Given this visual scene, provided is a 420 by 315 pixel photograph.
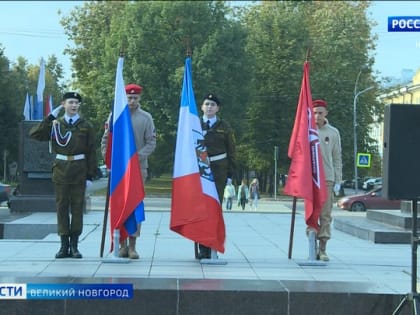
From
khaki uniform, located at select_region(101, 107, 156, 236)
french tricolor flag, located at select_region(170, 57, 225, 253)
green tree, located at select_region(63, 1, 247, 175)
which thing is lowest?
french tricolor flag, located at select_region(170, 57, 225, 253)

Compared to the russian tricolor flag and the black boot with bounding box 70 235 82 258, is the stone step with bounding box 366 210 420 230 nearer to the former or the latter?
the russian tricolor flag

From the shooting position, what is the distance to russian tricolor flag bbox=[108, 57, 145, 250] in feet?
26.2

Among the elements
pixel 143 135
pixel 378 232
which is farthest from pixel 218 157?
pixel 378 232

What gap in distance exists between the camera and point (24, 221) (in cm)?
1323

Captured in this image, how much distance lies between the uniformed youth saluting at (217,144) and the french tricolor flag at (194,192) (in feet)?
0.66

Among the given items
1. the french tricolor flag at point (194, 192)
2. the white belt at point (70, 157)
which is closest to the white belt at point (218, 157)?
the french tricolor flag at point (194, 192)

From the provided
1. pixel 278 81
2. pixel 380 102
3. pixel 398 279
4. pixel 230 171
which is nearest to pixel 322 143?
pixel 230 171

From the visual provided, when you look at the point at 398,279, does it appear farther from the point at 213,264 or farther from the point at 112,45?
the point at 112,45

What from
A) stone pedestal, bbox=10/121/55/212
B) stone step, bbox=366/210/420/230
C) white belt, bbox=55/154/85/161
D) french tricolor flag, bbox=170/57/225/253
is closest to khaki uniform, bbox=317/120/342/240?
french tricolor flag, bbox=170/57/225/253

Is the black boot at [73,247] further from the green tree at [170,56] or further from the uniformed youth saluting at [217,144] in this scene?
the green tree at [170,56]

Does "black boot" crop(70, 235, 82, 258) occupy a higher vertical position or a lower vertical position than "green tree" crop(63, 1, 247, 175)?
lower

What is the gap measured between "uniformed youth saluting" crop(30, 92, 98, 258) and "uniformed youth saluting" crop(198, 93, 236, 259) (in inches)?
58.6

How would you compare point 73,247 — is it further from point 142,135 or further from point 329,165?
point 329,165

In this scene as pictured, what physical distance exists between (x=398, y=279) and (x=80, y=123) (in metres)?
4.27
